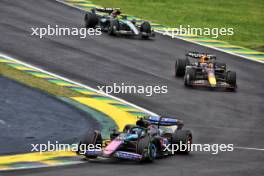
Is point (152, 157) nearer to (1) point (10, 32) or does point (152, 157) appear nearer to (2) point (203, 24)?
(1) point (10, 32)

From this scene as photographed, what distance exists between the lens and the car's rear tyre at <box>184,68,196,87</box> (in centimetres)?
3247

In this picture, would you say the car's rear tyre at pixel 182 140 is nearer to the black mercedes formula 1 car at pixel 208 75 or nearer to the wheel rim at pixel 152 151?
the wheel rim at pixel 152 151

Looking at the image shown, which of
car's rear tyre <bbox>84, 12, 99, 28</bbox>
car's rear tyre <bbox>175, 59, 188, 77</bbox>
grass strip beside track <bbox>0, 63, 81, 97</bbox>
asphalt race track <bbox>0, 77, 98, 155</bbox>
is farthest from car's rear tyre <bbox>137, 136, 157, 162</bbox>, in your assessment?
car's rear tyre <bbox>84, 12, 99, 28</bbox>

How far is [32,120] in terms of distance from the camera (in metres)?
24.1

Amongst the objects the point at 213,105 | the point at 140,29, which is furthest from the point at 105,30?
the point at 213,105

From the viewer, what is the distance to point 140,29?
134 ft

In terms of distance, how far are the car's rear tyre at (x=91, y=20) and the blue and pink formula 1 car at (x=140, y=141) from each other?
19.3 metres

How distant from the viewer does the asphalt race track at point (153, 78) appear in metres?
19.8

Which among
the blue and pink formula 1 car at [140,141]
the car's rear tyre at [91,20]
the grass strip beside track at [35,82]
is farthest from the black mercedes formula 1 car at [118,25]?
the blue and pink formula 1 car at [140,141]

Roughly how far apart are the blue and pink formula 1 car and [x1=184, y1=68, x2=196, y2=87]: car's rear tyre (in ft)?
32.6

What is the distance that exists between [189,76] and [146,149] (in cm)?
1251

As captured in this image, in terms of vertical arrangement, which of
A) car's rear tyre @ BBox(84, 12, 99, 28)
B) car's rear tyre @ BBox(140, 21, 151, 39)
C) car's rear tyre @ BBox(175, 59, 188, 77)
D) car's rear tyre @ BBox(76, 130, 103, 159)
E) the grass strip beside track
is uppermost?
car's rear tyre @ BBox(84, 12, 99, 28)

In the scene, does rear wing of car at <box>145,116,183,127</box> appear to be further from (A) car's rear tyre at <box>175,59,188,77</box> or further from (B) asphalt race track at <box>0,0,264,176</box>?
(A) car's rear tyre at <box>175,59,188,77</box>

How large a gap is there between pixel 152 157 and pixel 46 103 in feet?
23.1
